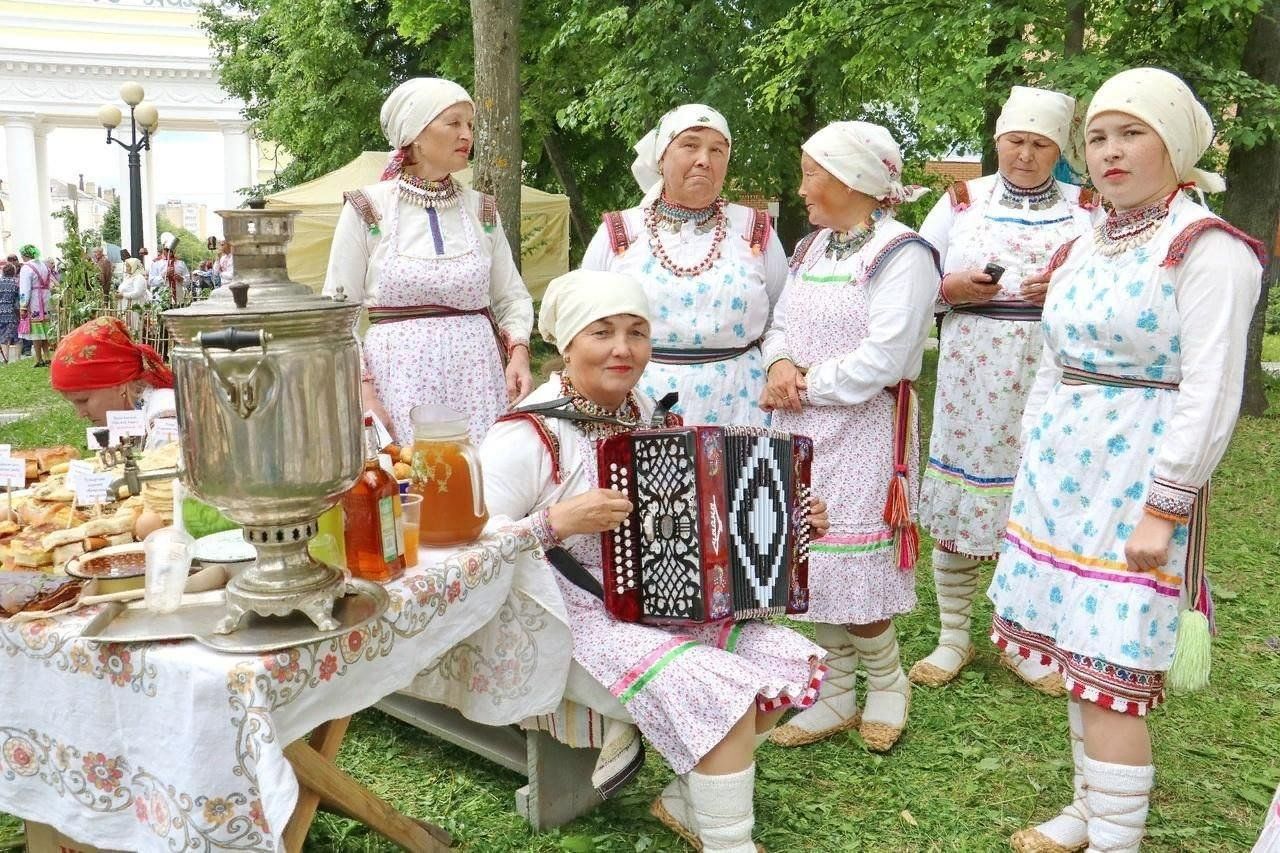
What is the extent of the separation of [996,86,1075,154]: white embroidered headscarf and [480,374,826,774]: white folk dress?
6.77 feet

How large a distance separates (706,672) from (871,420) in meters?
1.29

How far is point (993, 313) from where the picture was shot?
3.88 m

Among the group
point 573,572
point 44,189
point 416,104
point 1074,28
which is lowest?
point 573,572

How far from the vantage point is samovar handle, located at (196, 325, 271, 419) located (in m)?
1.64

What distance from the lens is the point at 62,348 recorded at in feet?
11.5

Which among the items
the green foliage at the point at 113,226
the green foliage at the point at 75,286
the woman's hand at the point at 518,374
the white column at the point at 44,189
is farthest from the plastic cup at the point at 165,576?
the green foliage at the point at 113,226

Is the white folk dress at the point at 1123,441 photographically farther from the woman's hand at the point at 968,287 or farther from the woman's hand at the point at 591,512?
the woman's hand at the point at 591,512

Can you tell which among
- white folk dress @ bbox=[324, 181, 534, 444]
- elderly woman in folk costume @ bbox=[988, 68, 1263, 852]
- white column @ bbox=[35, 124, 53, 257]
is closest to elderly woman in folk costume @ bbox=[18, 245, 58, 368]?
white folk dress @ bbox=[324, 181, 534, 444]

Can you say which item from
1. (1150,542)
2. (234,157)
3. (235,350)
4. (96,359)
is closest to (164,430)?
(96,359)

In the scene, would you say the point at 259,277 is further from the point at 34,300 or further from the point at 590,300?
the point at 34,300

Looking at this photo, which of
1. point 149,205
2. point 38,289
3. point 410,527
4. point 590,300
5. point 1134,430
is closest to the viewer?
point 410,527

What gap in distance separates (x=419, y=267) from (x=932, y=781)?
247 centimetres

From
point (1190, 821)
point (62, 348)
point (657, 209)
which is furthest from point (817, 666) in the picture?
point (62, 348)

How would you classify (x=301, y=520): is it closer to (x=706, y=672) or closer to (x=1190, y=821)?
(x=706, y=672)
